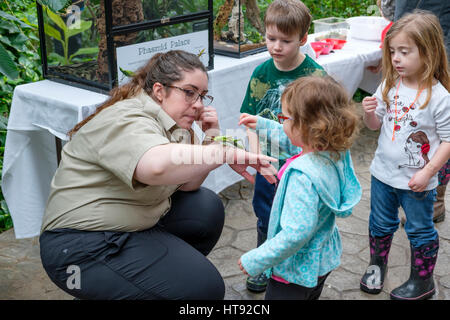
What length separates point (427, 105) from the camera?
225cm

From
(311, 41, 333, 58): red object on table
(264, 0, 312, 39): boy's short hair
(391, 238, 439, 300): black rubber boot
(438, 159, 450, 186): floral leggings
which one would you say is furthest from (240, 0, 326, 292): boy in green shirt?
(311, 41, 333, 58): red object on table

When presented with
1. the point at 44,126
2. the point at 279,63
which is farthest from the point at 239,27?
the point at 44,126

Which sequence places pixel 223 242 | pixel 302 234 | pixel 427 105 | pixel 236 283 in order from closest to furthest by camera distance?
pixel 302 234, pixel 427 105, pixel 236 283, pixel 223 242

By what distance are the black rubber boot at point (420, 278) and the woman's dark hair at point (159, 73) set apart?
1362 mm

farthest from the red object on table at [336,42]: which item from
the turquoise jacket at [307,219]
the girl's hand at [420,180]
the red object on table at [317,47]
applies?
the turquoise jacket at [307,219]

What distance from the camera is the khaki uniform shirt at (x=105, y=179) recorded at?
1760 mm

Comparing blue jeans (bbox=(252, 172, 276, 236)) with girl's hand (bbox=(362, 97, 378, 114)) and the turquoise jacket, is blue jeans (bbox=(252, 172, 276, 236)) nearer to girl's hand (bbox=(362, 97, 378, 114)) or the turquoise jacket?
girl's hand (bbox=(362, 97, 378, 114))

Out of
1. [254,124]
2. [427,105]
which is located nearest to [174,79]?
→ [254,124]

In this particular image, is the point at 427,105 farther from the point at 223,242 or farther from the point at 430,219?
the point at 223,242

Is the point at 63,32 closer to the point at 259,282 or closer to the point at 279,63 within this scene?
the point at 279,63

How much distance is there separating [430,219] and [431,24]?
0.88 meters

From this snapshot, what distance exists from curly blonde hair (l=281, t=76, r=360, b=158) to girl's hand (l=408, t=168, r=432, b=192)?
709 millimetres

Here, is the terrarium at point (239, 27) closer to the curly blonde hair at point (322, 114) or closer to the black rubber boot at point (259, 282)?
the black rubber boot at point (259, 282)

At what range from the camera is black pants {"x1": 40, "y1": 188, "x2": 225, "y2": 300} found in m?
1.84
